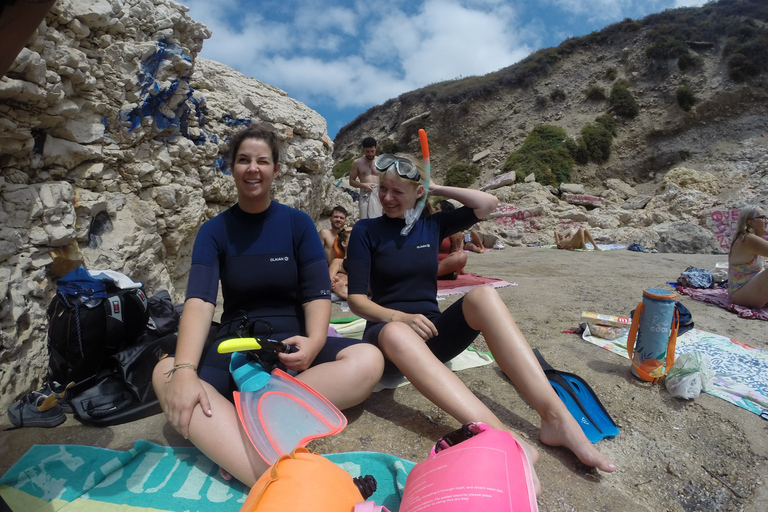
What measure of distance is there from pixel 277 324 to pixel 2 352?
1.68 metres

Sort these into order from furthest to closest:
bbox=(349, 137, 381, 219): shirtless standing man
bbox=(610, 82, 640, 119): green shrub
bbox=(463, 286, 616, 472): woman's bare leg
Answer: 1. bbox=(610, 82, 640, 119): green shrub
2. bbox=(349, 137, 381, 219): shirtless standing man
3. bbox=(463, 286, 616, 472): woman's bare leg

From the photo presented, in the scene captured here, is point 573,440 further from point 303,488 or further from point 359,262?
point 359,262

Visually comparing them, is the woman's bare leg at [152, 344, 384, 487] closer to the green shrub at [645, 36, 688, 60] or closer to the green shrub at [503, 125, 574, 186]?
the green shrub at [503, 125, 574, 186]

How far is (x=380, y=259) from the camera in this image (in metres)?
2.30

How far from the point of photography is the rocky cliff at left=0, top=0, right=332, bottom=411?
2.65 meters

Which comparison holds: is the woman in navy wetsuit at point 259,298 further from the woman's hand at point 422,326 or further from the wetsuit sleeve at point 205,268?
the woman's hand at point 422,326

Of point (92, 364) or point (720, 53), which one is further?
point (720, 53)

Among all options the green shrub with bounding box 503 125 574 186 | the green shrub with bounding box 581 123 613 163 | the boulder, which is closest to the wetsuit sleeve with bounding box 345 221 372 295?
the boulder

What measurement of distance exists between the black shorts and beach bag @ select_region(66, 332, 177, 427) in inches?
41.9

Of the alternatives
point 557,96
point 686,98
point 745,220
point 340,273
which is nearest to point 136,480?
point 340,273

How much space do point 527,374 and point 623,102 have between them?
27.1 m

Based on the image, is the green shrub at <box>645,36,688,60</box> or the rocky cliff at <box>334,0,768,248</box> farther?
the green shrub at <box>645,36,688,60</box>

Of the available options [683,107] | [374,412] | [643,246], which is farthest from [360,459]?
[683,107]

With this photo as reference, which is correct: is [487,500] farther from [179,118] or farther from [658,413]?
[179,118]
